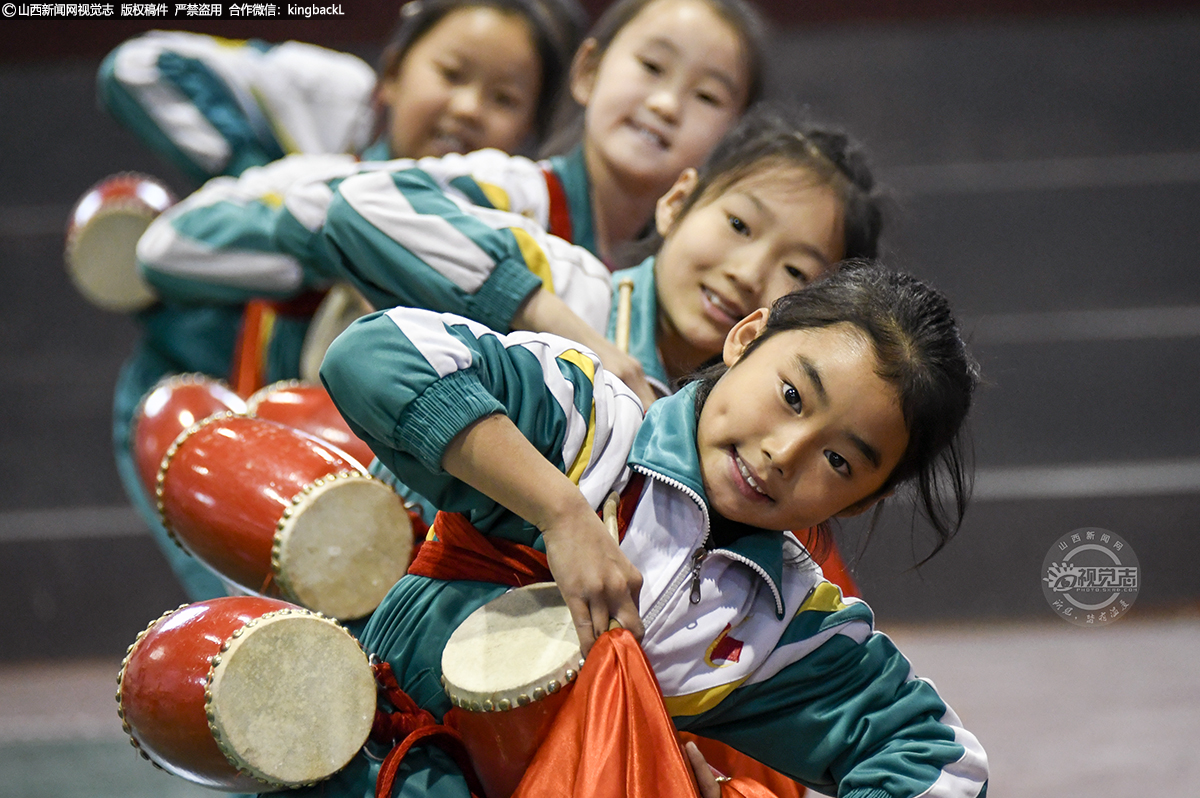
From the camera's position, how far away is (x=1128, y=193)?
2.59 metres

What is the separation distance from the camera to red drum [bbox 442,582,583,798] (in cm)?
68

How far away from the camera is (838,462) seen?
734 millimetres

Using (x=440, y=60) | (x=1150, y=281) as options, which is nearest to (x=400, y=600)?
(x=440, y=60)

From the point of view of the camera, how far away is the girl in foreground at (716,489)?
0.69 m

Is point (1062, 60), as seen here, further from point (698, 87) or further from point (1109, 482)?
point (698, 87)

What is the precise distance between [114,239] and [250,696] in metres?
0.96

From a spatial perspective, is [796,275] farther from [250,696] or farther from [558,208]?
[250,696]

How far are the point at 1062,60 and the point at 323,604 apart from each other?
2.28 meters

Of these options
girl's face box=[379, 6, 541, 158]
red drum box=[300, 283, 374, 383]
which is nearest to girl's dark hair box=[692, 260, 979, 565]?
red drum box=[300, 283, 374, 383]

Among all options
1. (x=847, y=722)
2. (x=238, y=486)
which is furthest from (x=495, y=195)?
(x=847, y=722)
